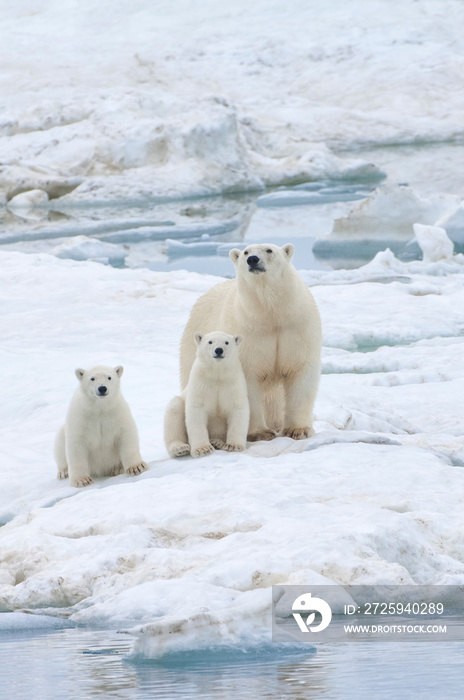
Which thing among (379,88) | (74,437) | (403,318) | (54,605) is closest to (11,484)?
(74,437)

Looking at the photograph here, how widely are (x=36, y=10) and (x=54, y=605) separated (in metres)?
40.0

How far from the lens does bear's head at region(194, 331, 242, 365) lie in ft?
16.4

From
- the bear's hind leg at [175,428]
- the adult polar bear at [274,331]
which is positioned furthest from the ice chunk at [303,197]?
the bear's hind leg at [175,428]

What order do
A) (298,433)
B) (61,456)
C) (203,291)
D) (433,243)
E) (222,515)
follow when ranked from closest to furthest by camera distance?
A: (222,515), (298,433), (61,456), (203,291), (433,243)

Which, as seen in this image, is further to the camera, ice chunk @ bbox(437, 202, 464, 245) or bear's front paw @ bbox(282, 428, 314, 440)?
ice chunk @ bbox(437, 202, 464, 245)

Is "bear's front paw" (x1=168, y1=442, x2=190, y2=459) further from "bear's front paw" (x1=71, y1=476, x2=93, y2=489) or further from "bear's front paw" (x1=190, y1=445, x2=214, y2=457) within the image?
"bear's front paw" (x1=71, y1=476, x2=93, y2=489)

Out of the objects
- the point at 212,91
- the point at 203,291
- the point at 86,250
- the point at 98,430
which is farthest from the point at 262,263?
the point at 212,91

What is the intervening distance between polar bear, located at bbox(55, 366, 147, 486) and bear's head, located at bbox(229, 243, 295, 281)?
0.84 meters

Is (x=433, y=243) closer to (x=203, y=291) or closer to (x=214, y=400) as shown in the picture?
(x=203, y=291)

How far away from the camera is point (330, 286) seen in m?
12.8

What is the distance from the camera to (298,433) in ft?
17.8

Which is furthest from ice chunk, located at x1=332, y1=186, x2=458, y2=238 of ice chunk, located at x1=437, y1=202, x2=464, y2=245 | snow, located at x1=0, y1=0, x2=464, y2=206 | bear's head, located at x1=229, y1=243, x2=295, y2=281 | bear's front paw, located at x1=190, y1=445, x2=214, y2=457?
bear's front paw, located at x1=190, y1=445, x2=214, y2=457

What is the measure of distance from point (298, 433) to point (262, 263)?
959 mm

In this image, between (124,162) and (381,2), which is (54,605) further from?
(381,2)
